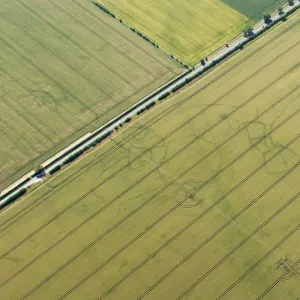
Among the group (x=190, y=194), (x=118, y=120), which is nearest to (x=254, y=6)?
(x=118, y=120)

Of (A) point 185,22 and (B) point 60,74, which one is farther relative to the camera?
(A) point 185,22

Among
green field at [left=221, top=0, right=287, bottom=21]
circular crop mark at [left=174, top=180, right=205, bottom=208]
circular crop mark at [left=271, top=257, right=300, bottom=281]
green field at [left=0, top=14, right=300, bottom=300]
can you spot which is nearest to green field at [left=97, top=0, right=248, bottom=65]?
green field at [left=221, top=0, right=287, bottom=21]

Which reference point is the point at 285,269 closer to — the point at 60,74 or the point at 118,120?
the point at 118,120

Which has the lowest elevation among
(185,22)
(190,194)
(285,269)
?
(285,269)

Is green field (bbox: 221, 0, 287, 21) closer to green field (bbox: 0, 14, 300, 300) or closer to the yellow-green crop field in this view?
the yellow-green crop field

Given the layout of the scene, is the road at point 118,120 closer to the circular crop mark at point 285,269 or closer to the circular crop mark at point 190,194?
the circular crop mark at point 190,194

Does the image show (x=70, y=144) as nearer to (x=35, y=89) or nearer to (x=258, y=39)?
(x=35, y=89)
